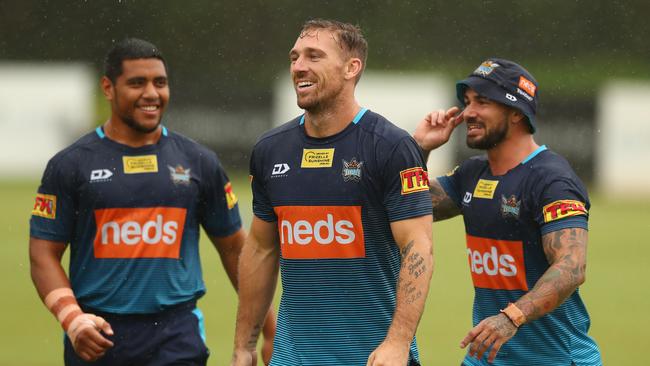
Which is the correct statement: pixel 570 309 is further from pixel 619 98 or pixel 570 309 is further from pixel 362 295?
pixel 619 98

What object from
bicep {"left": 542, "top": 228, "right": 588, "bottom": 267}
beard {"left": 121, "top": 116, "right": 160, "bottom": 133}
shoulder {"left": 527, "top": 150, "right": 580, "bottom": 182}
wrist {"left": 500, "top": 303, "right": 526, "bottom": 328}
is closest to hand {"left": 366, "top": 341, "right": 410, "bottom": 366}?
wrist {"left": 500, "top": 303, "right": 526, "bottom": 328}

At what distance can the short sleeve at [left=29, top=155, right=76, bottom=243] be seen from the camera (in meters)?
6.28

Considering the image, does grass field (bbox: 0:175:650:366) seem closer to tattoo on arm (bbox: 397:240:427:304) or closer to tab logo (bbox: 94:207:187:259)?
tab logo (bbox: 94:207:187:259)

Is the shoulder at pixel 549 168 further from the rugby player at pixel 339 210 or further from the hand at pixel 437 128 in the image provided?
the rugby player at pixel 339 210

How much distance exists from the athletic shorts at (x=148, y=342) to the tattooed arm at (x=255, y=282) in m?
0.74

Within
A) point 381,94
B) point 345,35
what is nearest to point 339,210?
point 345,35

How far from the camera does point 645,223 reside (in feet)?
71.2

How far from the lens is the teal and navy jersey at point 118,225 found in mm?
6309

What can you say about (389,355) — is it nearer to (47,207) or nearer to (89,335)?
(89,335)

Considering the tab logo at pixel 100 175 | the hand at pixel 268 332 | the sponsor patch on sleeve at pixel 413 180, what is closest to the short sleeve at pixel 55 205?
the tab logo at pixel 100 175

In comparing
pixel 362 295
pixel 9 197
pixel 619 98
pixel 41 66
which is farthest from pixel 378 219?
pixel 41 66

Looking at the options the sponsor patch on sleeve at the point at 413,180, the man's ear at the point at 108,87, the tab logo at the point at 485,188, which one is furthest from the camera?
the man's ear at the point at 108,87

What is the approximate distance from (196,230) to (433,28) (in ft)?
108

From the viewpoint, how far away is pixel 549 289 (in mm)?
5473
